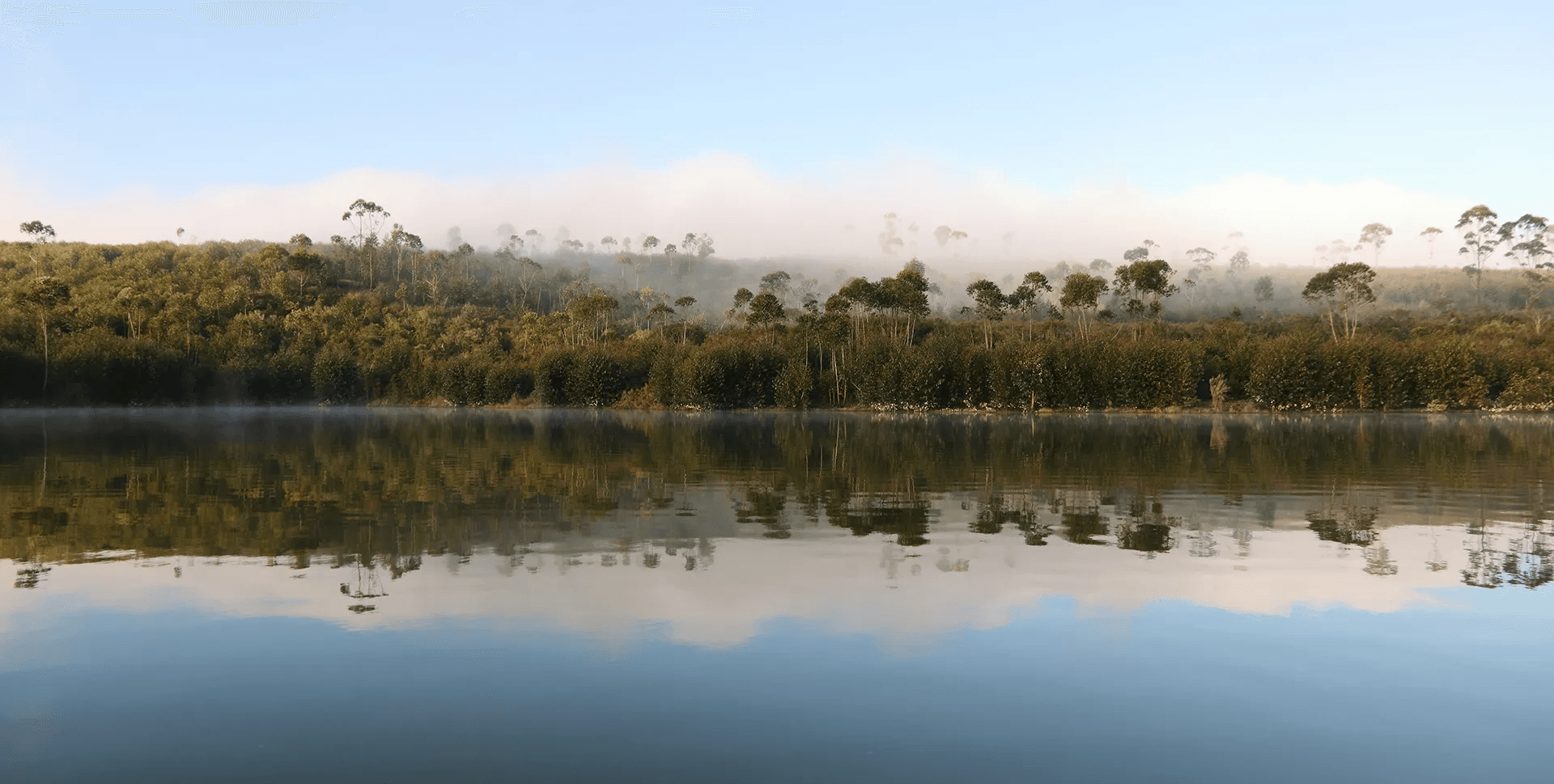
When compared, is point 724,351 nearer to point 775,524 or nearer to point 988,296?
point 988,296

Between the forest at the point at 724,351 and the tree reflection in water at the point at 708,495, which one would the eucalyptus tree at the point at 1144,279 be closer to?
the forest at the point at 724,351

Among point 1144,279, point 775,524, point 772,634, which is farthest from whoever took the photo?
point 1144,279

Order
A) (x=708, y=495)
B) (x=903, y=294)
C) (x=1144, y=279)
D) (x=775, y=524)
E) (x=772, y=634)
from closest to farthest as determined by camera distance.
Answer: (x=772, y=634)
(x=775, y=524)
(x=708, y=495)
(x=1144, y=279)
(x=903, y=294)

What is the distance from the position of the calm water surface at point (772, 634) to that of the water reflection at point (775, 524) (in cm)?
14

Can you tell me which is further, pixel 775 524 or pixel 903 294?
pixel 903 294

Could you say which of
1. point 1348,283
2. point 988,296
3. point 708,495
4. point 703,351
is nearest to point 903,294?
point 988,296

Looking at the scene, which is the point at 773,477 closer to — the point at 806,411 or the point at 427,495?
the point at 427,495

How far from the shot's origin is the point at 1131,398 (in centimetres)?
9762

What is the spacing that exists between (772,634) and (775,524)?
30.3 feet

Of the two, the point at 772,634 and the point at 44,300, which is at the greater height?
the point at 44,300

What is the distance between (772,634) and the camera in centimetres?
1205

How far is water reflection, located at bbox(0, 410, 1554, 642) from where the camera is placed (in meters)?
14.5

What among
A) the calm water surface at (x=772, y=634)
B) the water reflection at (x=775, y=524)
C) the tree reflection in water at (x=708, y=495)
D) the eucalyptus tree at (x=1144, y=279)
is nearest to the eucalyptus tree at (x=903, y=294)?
the eucalyptus tree at (x=1144, y=279)

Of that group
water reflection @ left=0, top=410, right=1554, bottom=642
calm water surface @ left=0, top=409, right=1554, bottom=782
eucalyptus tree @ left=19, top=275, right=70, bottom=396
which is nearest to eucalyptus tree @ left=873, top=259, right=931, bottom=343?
water reflection @ left=0, top=410, right=1554, bottom=642
